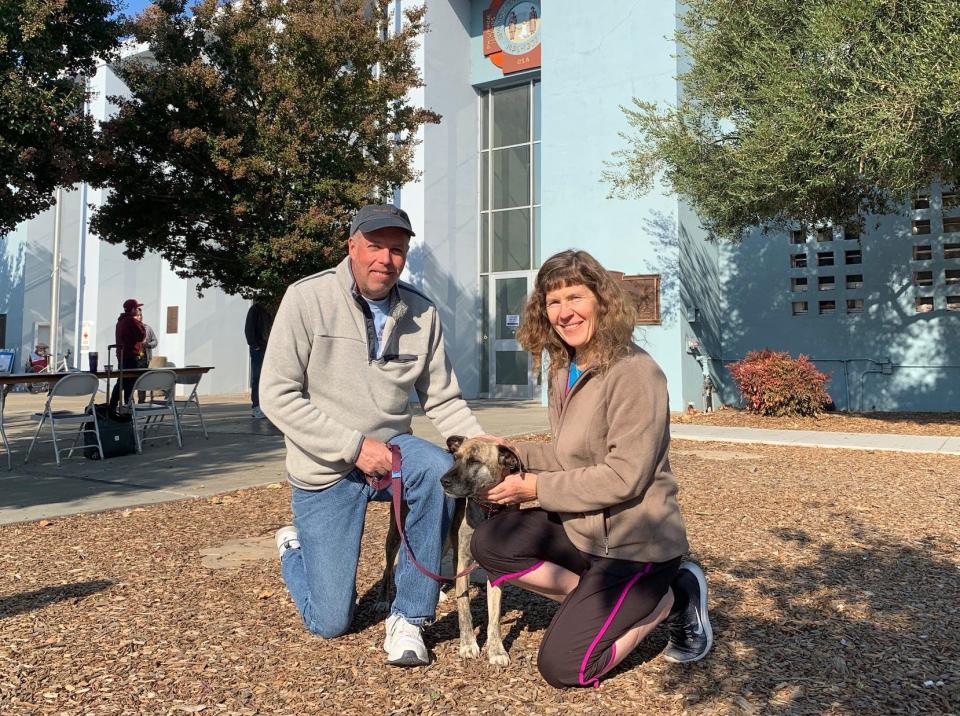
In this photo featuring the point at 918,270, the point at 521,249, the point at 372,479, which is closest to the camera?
the point at 372,479

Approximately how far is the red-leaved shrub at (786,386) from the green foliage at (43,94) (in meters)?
9.88

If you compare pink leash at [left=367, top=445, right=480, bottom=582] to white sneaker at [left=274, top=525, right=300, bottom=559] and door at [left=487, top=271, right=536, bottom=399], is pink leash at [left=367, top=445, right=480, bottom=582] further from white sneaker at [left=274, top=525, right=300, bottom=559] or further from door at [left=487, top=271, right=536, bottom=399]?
door at [left=487, top=271, right=536, bottom=399]

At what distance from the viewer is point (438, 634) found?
10.1 feet

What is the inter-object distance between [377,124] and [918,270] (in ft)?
30.5

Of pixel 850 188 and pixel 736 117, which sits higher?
pixel 736 117

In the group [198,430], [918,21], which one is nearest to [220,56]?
[198,430]

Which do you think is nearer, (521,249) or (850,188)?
(850,188)

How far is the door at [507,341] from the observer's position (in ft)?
57.5

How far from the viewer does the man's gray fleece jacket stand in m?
2.87

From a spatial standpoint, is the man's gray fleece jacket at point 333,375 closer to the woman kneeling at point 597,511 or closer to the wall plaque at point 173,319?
the woman kneeling at point 597,511

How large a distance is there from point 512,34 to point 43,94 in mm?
12710

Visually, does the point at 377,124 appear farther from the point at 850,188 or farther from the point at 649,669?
the point at 649,669

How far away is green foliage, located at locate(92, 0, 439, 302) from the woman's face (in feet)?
22.8

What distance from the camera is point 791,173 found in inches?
366
